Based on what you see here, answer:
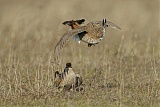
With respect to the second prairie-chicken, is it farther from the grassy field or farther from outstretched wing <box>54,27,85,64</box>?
outstretched wing <box>54,27,85,64</box>

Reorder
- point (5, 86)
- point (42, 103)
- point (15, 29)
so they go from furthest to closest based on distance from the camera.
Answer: point (15, 29), point (5, 86), point (42, 103)

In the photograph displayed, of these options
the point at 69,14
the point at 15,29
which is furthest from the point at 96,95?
the point at 69,14

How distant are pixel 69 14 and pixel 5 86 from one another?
9.33m

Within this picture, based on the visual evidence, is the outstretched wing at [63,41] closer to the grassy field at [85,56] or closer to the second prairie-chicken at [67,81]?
the second prairie-chicken at [67,81]

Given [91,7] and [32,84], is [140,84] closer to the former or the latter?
[32,84]

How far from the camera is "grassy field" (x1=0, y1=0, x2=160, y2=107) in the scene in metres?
9.11

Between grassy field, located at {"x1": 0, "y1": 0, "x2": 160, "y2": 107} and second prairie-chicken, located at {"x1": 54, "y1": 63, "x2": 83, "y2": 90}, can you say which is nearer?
grassy field, located at {"x1": 0, "y1": 0, "x2": 160, "y2": 107}

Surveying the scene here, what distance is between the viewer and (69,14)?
1869cm

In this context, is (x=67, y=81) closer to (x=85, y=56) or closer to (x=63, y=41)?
(x=63, y=41)

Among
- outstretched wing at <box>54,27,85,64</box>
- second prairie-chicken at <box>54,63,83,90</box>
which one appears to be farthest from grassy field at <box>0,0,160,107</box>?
outstretched wing at <box>54,27,85,64</box>

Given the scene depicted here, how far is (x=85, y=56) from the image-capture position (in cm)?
1404

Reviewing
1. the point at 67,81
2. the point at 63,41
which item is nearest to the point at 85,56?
the point at 67,81

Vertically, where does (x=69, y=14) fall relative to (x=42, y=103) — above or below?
above

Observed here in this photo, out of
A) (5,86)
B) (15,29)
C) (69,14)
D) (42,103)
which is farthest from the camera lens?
(69,14)
